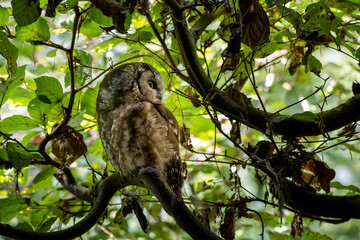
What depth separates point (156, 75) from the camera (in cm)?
162

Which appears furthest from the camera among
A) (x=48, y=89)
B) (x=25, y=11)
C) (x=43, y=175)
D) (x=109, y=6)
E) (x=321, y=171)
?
(x=43, y=175)

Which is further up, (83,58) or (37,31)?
(83,58)

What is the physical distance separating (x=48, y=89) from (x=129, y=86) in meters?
0.37

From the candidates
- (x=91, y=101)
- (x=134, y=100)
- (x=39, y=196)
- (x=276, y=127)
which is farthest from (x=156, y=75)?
(x=39, y=196)

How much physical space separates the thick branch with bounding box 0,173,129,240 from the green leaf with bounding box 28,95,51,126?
0.33m

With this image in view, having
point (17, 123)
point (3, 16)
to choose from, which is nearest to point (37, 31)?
point (3, 16)

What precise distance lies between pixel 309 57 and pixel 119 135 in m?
0.78

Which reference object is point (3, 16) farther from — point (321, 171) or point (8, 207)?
point (321, 171)

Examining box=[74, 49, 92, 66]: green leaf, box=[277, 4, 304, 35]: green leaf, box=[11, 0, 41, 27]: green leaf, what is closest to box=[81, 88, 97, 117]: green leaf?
box=[74, 49, 92, 66]: green leaf

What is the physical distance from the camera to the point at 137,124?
147cm

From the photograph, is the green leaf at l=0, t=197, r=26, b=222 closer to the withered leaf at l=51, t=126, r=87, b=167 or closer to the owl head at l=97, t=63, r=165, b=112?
the withered leaf at l=51, t=126, r=87, b=167

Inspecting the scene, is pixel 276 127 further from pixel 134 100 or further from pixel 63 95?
pixel 63 95

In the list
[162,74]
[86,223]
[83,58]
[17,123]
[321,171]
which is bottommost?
[86,223]

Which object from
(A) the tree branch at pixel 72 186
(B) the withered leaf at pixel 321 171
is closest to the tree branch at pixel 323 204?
(B) the withered leaf at pixel 321 171
